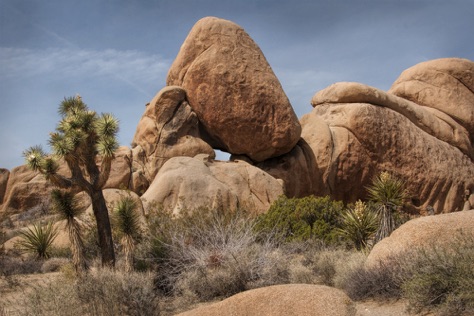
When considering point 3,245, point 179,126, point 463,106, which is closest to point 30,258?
point 3,245

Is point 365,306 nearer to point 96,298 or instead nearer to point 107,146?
point 96,298

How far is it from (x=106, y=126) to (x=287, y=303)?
27.1ft

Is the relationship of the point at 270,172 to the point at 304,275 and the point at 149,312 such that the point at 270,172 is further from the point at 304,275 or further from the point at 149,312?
the point at 149,312

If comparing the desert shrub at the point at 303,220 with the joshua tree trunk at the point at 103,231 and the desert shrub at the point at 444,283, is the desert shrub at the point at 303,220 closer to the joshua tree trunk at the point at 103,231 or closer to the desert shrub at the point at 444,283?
the joshua tree trunk at the point at 103,231

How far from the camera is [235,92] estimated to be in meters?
21.8

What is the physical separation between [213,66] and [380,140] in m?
8.63

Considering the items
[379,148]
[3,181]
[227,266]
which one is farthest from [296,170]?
[3,181]

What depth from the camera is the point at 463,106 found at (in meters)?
31.3

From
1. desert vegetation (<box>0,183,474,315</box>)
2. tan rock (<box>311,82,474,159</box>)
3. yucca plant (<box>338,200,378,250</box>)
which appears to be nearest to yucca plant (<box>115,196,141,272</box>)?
desert vegetation (<box>0,183,474,315</box>)

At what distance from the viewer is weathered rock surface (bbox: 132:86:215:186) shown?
71.4ft

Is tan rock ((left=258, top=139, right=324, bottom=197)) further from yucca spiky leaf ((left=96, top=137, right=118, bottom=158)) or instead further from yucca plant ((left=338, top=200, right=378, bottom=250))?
yucca spiky leaf ((left=96, top=137, right=118, bottom=158))

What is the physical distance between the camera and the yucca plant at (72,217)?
1245cm

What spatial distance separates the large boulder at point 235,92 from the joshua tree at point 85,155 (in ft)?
29.6

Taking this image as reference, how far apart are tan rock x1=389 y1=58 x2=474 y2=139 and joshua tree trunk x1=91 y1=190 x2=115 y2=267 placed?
2329cm
